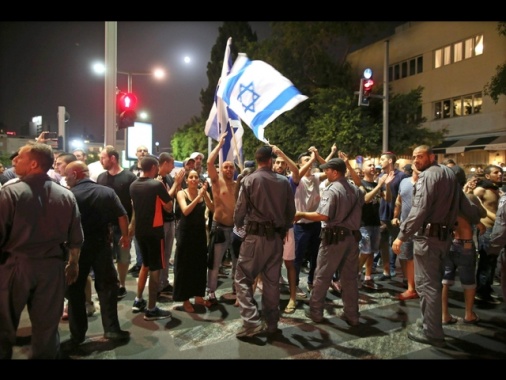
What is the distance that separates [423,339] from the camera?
15.1 ft

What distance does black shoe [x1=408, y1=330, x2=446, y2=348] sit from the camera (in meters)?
4.52

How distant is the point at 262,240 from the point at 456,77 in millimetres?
29520

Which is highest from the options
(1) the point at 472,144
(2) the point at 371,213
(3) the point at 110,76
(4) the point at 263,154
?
(1) the point at 472,144

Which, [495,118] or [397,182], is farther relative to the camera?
[495,118]

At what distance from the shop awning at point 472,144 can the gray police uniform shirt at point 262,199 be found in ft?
81.7

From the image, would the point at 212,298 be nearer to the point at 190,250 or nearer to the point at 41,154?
the point at 190,250

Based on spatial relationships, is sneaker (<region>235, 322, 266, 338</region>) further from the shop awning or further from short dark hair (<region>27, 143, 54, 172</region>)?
the shop awning

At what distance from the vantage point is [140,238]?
5.20m

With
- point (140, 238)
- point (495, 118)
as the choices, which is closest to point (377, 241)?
point (140, 238)

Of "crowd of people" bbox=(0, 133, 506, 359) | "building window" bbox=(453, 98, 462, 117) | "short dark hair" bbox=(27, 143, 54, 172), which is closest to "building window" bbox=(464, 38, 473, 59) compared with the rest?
"building window" bbox=(453, 98, 462, 117)

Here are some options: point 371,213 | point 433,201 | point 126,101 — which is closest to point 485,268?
point 371,213

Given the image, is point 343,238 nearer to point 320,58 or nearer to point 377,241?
point 377,241

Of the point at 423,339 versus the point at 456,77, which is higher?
the point at 456,77
